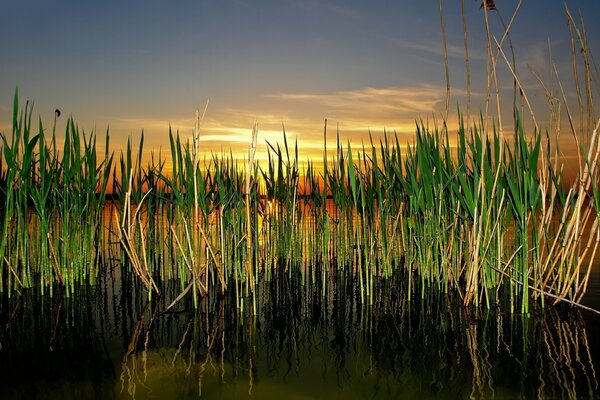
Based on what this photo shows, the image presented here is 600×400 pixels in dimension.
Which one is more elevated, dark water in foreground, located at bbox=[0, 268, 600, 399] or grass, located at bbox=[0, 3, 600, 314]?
grass, located at bbox=[0, 3, 600, 314]

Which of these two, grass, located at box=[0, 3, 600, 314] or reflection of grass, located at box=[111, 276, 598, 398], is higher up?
grass, located at box=[0, 3, 600, 314]

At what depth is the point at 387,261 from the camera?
18.8 feet

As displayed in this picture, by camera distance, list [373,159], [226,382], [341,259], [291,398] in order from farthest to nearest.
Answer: [341,259] < [373,159] < [226,382] < [291,398]

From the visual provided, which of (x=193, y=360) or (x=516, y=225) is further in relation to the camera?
(x=516, y=225)

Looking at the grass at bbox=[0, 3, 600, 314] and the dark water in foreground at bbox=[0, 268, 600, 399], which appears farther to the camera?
the grass at bbox=[0, 3, 600, 314]

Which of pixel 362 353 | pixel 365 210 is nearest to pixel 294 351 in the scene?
pixel 362 353

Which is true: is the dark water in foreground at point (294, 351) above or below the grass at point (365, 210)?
below

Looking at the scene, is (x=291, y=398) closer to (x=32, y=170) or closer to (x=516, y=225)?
(x=516, y=225)

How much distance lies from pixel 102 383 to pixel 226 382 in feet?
2.58

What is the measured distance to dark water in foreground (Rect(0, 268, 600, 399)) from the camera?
3.01m

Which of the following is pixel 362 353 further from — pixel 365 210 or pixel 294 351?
pixel 365 210

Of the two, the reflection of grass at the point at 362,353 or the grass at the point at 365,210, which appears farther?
the grass at the point at 365,210

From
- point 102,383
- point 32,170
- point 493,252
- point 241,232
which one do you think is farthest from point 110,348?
point 493,252

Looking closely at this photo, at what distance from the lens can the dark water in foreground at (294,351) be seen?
301cm
